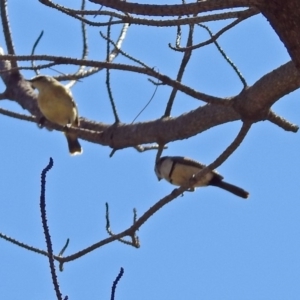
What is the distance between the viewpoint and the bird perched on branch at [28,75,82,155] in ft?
20.7

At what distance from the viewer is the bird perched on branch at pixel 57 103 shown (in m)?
6.30

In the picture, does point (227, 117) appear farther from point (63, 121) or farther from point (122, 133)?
point (63, 121)

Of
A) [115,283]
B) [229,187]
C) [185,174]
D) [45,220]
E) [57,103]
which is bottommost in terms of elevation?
[115,283]

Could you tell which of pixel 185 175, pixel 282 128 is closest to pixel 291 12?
pixel 282 128

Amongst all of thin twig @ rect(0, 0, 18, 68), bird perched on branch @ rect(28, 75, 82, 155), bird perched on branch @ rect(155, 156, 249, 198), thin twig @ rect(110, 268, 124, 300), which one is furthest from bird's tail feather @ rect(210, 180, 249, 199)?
thin twig @ rect(110, 268, 124, 300)

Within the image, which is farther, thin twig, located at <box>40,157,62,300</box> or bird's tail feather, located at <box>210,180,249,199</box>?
bird's tail feather, located at <box>210,180,249,199</box>

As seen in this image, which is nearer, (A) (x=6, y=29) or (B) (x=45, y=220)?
(B) (x=45, y=220)

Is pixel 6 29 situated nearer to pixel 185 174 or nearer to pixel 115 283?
pixel 185 174

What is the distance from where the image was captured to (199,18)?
247 cm

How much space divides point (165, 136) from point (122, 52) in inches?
28.5

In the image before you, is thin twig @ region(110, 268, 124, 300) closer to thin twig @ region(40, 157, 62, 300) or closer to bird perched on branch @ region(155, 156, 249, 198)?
thin twig @ region(40, 157, 62, 300)

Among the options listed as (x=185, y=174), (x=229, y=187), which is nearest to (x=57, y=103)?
(x=185, y=174)

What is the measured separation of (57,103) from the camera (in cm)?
664

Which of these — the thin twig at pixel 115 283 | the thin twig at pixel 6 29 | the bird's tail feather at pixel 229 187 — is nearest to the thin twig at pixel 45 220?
the thin twig at pixel 115 283
